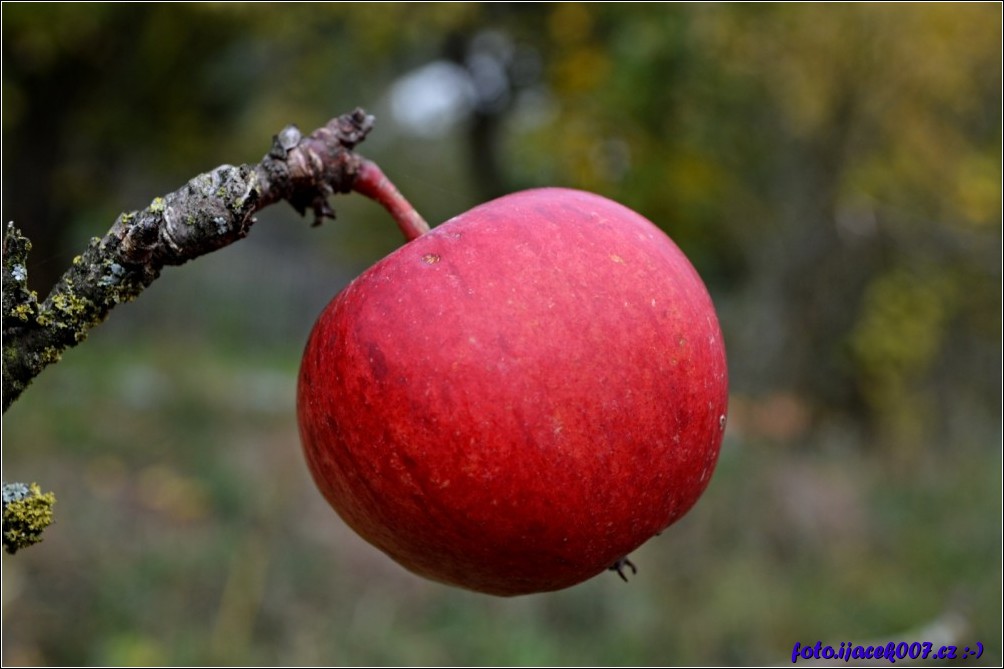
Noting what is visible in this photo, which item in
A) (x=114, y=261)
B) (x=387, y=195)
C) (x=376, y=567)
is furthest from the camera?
(x=376, y=567)

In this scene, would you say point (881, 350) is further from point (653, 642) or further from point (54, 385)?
point (54, 385)

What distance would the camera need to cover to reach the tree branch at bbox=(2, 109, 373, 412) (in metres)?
0.98

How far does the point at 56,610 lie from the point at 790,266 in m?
6.93

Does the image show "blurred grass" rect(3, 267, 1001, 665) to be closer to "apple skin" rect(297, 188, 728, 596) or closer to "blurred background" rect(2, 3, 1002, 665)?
"blurred background" rect(2, 3, 1002, 665)

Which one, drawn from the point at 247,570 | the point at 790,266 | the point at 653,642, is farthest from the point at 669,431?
the point at 790,266

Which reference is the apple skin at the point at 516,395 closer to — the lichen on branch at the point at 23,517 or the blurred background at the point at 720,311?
the lichen on branch at the point at 23,517

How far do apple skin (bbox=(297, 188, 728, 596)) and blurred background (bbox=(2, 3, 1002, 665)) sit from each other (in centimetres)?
92

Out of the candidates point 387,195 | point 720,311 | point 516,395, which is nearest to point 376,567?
point 387,195

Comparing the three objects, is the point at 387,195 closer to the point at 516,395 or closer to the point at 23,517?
the point at 516,395

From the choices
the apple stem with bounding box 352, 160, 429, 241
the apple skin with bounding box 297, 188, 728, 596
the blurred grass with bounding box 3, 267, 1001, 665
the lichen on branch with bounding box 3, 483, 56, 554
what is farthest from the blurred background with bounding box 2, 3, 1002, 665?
the lichen on branch with bounding box 3, 483, 56, 554

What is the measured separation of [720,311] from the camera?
12359 millimetres

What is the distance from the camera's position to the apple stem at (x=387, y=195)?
122 centimetres

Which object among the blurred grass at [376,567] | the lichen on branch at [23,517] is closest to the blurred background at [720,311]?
the blurred grass at [376,567]

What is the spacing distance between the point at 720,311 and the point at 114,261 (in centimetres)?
1183
